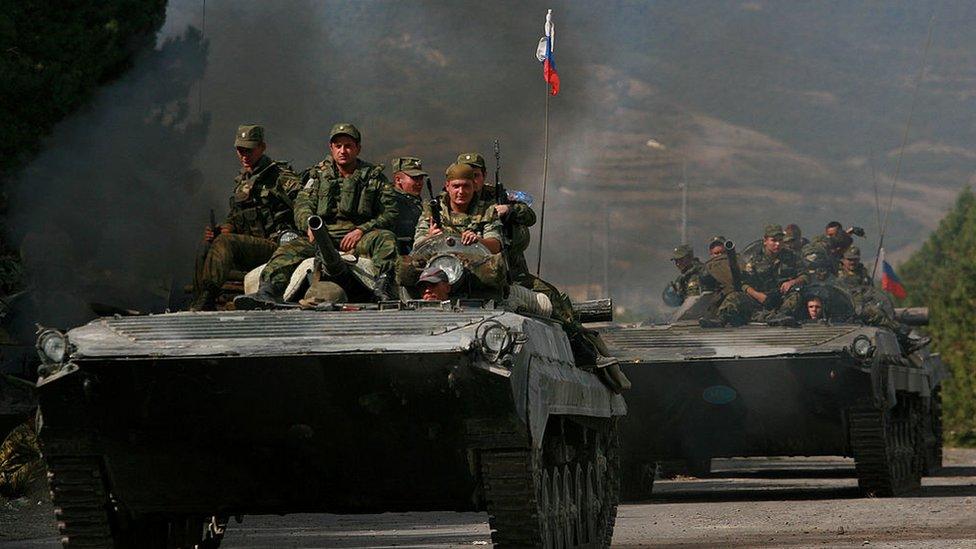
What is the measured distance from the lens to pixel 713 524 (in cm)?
1830

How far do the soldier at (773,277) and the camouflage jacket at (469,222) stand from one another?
9.30 m

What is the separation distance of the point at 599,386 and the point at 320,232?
115 inches

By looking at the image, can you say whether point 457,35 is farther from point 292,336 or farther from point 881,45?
point 881,45

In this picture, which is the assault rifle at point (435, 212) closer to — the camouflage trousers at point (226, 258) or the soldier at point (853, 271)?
the camouflage trousers at point (226, 258)

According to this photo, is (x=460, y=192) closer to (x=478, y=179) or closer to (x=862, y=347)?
(x=478, y=179)

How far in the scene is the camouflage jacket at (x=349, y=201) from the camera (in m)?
15.4

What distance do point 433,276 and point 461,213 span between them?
4.27 feet

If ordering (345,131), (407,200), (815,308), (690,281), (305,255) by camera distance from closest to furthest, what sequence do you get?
(305,255) < (345,131) < (407,200) < (815,308) < (690,281)

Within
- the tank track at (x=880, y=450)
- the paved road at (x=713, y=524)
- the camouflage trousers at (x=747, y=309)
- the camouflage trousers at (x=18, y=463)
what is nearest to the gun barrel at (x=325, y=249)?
the paved road at (x=713, y=524)

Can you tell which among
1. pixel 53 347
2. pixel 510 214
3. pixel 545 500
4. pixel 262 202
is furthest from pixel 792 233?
pixel 53 347

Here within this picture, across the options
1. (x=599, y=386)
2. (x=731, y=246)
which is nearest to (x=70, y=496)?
(x=599, y=386)

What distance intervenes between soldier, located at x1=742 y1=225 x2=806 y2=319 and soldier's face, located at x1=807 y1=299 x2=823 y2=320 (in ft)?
0.52

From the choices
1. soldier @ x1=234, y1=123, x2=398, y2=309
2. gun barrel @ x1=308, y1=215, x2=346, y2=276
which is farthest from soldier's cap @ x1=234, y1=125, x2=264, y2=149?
gun barrel @ x1=308, y1=215, x2=346, y2=276

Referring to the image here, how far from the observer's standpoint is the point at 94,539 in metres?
12.5
